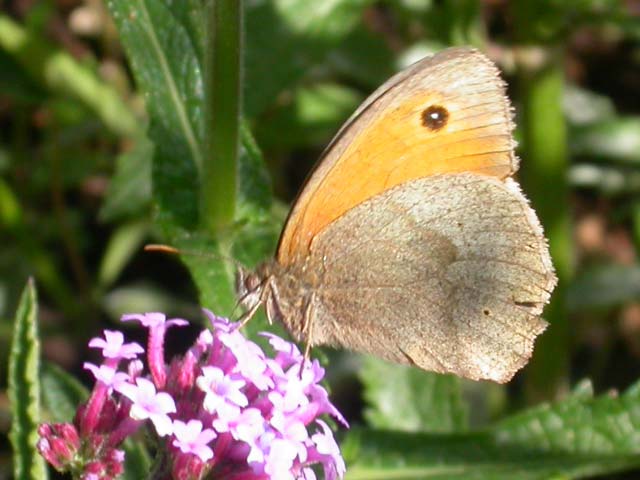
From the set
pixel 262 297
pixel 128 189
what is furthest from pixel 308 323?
pixel 128 189

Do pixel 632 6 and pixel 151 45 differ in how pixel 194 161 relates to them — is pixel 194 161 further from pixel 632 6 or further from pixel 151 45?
pixel 632 6

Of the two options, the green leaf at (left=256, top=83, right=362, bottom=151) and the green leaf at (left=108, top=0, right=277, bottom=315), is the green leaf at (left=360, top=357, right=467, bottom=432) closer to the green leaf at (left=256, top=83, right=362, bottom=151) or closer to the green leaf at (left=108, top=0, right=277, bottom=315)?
the green leaf at (left=108, top=0, right=277, bottom=315)

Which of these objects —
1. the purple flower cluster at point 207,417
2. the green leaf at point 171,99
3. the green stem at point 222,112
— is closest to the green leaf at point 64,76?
the green leaf at point 171,99

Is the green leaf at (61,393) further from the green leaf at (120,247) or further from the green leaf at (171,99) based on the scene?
the green leaf at (120,247)

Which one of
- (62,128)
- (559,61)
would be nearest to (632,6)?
(559,61)

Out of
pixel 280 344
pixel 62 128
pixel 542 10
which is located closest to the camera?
pixel 280 344

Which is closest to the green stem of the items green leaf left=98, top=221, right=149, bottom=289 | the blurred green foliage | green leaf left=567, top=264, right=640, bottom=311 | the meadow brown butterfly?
the blurred green foliage
